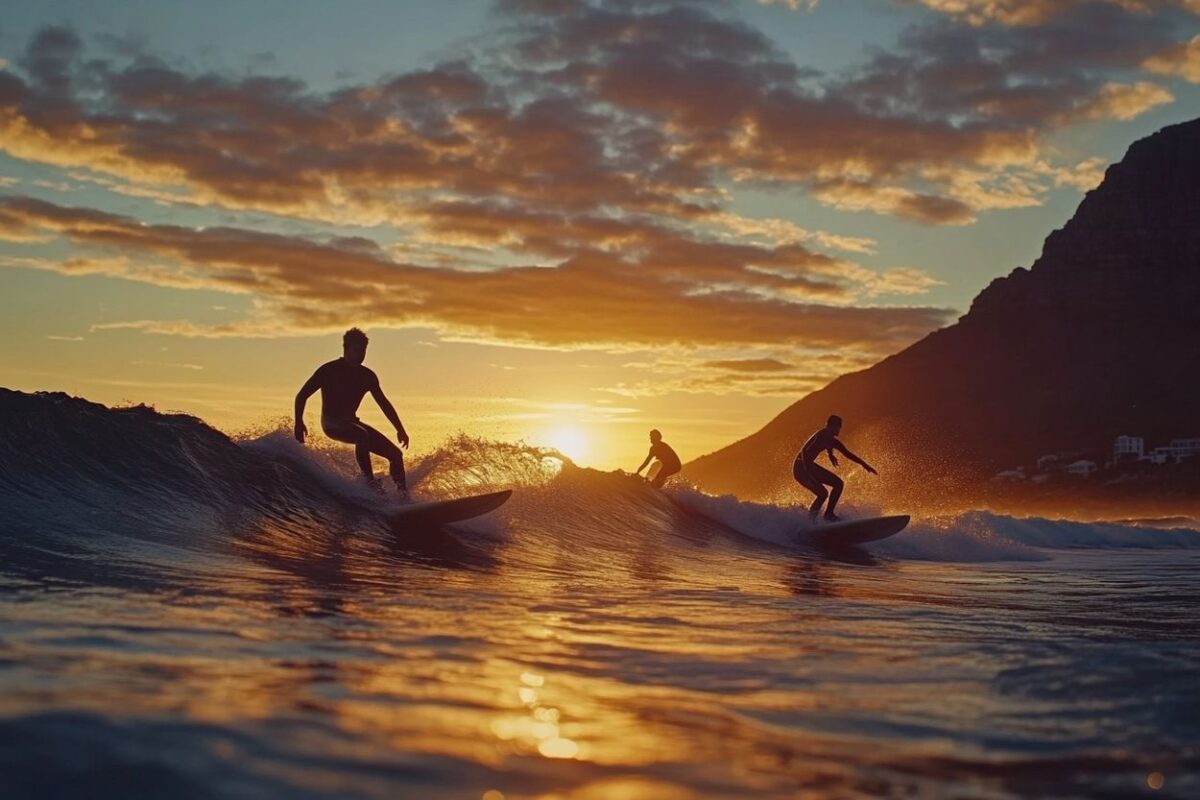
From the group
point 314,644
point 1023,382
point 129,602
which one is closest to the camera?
point 314,644

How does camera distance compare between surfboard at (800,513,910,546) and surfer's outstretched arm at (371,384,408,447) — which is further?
surfboard at (800,513,910,546)

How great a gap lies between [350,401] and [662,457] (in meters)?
9.07

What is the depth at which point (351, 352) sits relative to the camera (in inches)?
503

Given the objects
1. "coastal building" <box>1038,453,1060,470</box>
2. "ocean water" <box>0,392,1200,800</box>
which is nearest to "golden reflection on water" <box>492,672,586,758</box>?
"ocean water" <box>0,392,1200,800</box>

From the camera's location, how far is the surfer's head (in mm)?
12719

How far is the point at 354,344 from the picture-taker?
1272 cm

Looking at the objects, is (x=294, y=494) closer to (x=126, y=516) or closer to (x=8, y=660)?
(x=126, y=516)

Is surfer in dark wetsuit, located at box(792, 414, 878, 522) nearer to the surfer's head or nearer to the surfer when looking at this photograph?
the surfer

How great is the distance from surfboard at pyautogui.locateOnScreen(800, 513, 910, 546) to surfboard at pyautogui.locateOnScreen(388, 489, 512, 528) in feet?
24.3

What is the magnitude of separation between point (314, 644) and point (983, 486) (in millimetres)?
97297

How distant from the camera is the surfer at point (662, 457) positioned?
2047 cm

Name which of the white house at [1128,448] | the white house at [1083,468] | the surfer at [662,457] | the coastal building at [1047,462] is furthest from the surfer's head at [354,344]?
the coastal building at [1047,462]

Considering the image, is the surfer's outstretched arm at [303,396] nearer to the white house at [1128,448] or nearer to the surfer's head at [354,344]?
the surfer's head at [354,344]

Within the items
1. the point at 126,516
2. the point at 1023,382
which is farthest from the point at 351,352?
the point at 1023,382
